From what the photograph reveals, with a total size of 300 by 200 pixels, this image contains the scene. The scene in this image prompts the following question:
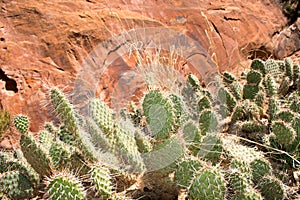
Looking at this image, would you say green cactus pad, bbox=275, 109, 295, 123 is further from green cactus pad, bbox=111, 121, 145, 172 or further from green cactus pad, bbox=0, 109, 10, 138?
green cactus pad, bbox=0, 109, 10, 138

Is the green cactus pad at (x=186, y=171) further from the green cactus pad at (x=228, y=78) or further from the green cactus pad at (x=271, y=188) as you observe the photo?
the green cactus pad at (x=228, y=78)

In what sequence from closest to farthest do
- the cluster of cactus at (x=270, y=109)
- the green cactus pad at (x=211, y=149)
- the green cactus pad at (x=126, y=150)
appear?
the green cactus pad at (x=126, y=150), the green cactus pad at (x=211, y=149), the cluster of cactus at (x=270, y=109)

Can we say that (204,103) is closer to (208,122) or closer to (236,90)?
(208,122)

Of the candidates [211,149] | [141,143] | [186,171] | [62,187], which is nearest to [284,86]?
[211,149]

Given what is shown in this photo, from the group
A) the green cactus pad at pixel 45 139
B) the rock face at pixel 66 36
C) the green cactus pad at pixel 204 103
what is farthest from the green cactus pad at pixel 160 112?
the rock face at pixel 66 36

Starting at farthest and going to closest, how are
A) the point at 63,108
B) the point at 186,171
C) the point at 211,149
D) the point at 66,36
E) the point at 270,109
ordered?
the point at 66,36, the point at 270,109, the point at 211,149, the point at 63,108, the point at 186,171

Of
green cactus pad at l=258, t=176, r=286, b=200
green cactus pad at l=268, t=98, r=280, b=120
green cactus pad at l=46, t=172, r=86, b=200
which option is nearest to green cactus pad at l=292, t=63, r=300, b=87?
green cactus pad at l=268, t=98, r=280, b=120
